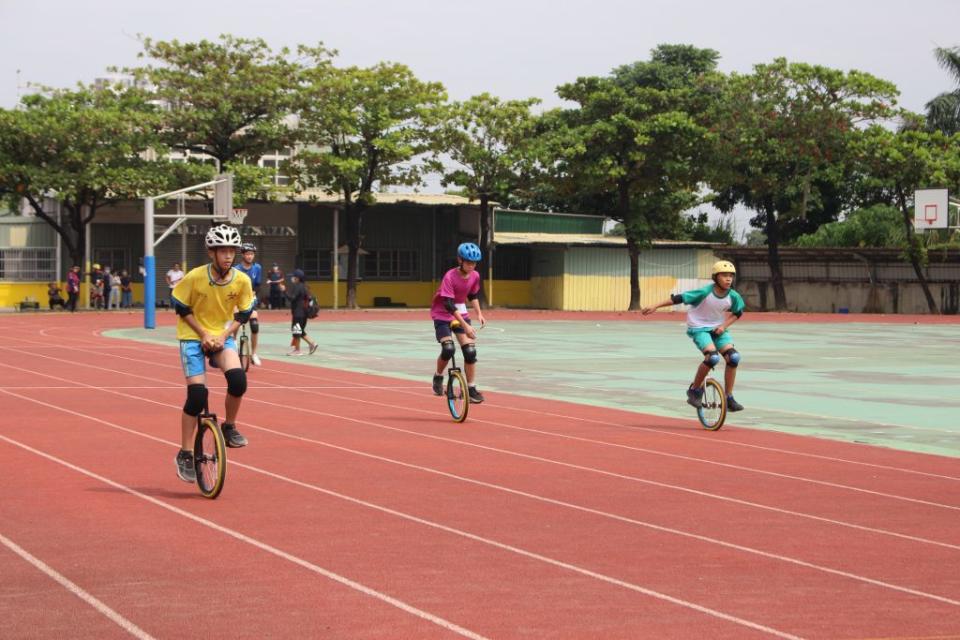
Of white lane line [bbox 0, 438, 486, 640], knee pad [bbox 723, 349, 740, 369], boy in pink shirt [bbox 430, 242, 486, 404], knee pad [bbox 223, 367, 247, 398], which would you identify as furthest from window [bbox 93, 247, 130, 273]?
knee pad [bbox 223, 367, 247, 398]

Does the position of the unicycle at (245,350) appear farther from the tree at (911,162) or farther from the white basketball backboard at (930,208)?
the white basketball backboard at (930,208)

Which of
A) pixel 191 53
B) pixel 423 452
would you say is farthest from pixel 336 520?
pixel 191 53

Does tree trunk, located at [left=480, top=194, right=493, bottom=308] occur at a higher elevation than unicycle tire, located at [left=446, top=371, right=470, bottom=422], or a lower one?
higher

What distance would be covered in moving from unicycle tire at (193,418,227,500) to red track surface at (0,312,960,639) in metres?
0.14

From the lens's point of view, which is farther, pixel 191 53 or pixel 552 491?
pixel 191 53

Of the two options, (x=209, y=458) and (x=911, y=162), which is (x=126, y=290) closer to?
(x=911, y=162)

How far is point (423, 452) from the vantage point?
1316 centimetres

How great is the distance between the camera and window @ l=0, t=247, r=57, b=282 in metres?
62.0

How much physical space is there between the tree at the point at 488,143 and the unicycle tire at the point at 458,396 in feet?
149

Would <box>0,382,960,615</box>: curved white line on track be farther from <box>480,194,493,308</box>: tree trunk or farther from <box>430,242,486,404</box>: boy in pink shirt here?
<box>480,194,493,308</box>: tree trunk

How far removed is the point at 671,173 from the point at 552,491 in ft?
169

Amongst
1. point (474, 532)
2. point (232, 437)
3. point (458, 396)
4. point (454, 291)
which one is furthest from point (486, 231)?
point (474, 532)

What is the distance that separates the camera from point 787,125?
2323 inches

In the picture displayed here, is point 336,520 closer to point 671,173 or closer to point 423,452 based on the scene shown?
point 423,452
